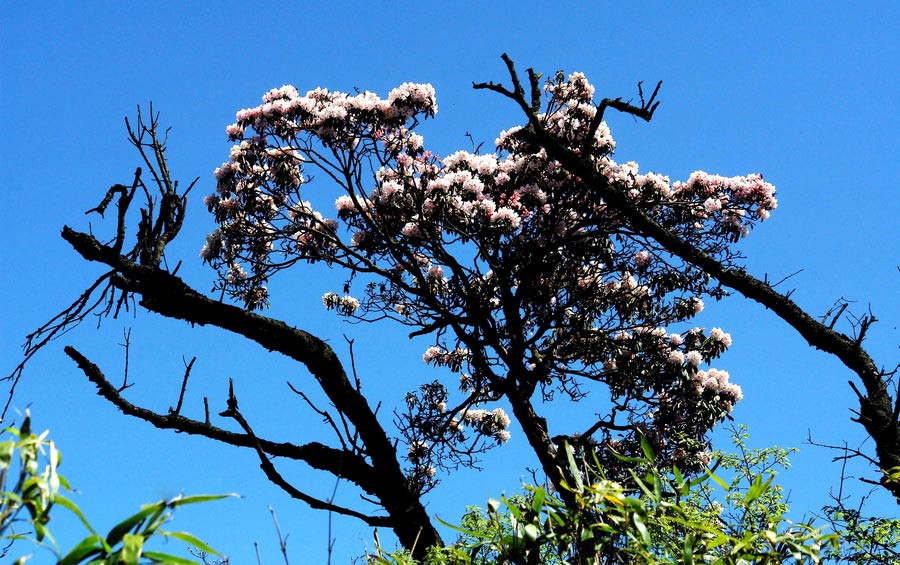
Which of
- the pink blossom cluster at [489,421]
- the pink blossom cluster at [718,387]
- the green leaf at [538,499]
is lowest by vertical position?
the green leaf at [538,499]

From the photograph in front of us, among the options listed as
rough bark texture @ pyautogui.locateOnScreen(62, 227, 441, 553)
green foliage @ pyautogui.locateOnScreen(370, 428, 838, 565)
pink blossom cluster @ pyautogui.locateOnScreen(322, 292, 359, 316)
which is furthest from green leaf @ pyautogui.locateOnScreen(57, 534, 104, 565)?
pink blossom cluster @ pyautogui.locateOnScreen(322, 292, 359, 316)

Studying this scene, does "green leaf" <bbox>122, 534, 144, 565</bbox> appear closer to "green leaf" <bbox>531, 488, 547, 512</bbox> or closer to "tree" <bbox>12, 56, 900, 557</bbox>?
"green leaf" <bbox>531, 488, 547, 512</bbox>

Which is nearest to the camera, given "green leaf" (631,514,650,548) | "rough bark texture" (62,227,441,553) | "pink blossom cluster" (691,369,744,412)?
"green leaf" (631,514,650,548)

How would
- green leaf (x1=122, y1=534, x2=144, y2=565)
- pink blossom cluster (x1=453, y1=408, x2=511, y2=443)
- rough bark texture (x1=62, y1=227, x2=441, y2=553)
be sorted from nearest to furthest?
green leaf (x1=122, y1=534, x2=144, y2=565) → rough bark texture (x1=62, y1=227, x2=441, y2=553) → pink blossom cluster (x1=453, y1=408, x2=511, y2=443)

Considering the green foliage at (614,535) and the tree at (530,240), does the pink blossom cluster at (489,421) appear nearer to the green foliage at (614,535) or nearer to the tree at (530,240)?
the tree at (530,240)

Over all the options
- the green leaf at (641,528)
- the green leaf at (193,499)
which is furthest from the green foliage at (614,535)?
the green leaf at (193,499)

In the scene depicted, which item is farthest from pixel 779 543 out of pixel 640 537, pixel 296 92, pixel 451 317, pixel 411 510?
pixel 296 92

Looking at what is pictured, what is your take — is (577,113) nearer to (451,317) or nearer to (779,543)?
(451,317)

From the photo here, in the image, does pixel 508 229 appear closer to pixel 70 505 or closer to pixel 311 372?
pixel 311 372

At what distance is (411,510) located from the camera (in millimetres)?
6781

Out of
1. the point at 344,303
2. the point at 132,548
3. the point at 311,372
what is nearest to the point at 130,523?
the point at 132,548

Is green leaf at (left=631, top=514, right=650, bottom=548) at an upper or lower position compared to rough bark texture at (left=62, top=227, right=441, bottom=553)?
lower

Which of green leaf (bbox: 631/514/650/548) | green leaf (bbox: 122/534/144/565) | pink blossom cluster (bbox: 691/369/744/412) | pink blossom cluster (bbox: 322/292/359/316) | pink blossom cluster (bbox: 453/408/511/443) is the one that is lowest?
green leaf (bbox: 122/534/144/565)

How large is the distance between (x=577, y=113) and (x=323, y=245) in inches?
124
